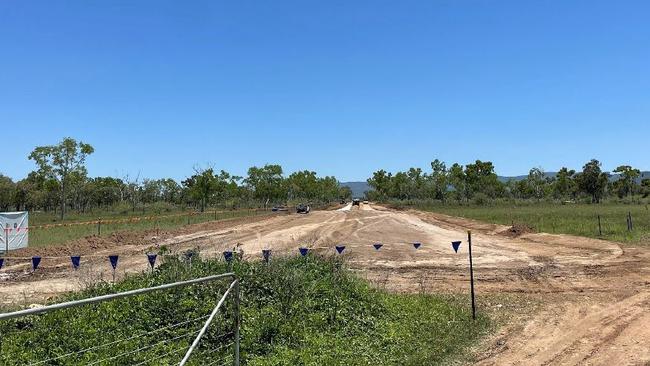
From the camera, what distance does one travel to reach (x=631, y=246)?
73.9ft

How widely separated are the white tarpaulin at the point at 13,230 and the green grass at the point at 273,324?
1624cm

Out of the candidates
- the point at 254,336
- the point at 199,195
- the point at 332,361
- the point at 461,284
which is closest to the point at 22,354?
the point at 254,336

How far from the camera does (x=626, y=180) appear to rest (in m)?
103

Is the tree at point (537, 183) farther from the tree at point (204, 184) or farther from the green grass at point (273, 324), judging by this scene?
the green grass at point (273, 324)

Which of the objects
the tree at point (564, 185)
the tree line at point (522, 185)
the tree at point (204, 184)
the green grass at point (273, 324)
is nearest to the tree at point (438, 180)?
the tree line at point (522, 185)

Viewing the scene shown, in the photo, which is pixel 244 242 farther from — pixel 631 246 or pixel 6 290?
pixel 631 246

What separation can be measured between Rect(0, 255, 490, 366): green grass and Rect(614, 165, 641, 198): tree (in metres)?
106

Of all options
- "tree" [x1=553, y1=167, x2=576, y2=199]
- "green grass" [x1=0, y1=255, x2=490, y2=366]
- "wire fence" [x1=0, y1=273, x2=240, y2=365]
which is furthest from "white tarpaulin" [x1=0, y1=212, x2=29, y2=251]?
"tree" [x1=553, y1=167, x2=576, y2=199]

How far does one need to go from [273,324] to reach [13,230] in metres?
21.0

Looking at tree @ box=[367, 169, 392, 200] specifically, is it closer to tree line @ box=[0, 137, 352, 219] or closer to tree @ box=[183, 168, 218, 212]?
tree line @ box=[0, 137, 352, 219]

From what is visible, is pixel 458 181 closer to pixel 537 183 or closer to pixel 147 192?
pixel 537 183

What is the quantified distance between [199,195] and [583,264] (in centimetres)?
5464

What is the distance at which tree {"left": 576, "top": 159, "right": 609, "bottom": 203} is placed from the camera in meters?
91.5

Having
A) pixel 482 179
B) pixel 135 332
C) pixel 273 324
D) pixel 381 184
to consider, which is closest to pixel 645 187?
pixel 482 179
